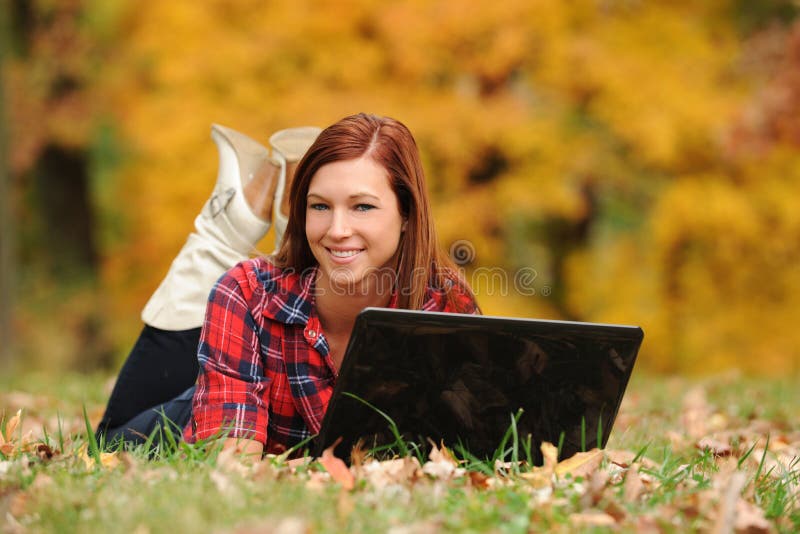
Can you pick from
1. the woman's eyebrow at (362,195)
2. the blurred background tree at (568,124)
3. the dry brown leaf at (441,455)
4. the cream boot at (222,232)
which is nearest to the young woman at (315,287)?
the woman's eyebrow at (362,195)

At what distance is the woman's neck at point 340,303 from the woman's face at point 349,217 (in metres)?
0.10

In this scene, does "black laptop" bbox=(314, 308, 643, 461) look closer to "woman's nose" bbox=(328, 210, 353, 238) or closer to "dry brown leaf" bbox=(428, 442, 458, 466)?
"dry brown leaf" bbox=(428, 442, 458, 466)

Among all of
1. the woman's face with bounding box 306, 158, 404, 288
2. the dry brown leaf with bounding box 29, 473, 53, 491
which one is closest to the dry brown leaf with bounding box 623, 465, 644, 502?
the woman's face with bounding box 306, 158, 404, 288

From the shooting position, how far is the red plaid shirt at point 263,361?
2.54 m

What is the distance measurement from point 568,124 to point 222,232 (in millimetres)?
6336

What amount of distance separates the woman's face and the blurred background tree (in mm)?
5414

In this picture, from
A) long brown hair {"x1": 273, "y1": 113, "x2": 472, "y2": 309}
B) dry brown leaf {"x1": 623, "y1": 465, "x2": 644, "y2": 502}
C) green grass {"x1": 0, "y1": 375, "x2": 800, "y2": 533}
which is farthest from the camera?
long brown hair {"x1": 273, "y1": 113, "x2": 472, "y2": 309}

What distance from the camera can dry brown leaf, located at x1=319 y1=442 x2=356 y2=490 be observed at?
2.05 m

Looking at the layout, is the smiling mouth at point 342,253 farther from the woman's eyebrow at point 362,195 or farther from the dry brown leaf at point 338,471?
the dry brown leaf at point 338,471

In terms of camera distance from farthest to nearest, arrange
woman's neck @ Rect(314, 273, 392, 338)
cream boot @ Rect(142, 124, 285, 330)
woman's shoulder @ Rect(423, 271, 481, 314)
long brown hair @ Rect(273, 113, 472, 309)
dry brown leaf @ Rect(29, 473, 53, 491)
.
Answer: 1. cream boot @ Rect(142, 124, 285, 330)
2. woman's shoulder @ Rect(423, 271, 481, 314)
3. woman's neck @ Rect(314, 273, 392, 338)
4. long brown hair @ Rect(273, 113, 472, 309)
5. dry brown leaf @ Rect(29, 473, 53, 491)

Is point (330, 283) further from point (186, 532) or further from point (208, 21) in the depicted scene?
point (208, 21)

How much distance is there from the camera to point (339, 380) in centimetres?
218

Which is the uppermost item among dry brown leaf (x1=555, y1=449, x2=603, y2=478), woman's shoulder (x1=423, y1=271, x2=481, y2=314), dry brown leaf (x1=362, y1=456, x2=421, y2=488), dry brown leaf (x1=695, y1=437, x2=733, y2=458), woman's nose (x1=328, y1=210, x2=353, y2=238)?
woman's nose (x1=328, y1=210, x2=353, y2=238)

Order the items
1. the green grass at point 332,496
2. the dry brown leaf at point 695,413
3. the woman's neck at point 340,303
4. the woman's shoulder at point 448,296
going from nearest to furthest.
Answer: the green grass at point 332,496
the woman's neck at point 340,303
the woman's shoulder at point 448,296
the dry brown leaf at point 695,413
